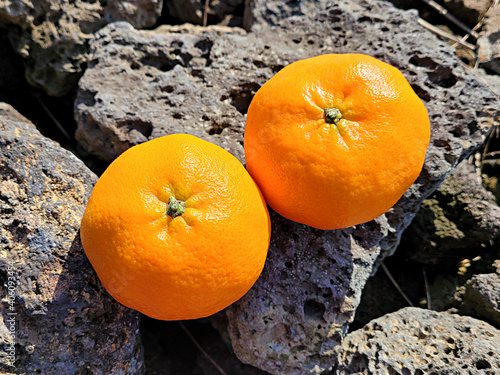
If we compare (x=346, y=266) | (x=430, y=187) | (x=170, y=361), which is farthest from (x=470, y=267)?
(x=170, y=361)

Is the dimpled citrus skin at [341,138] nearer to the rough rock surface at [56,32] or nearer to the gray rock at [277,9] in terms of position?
the gray rock at [277,9]

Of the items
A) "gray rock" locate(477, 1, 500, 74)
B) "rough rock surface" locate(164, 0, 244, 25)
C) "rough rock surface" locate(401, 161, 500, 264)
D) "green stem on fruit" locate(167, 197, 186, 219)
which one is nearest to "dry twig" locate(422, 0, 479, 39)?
"gray rock" locate(477, 1, 500, 74)

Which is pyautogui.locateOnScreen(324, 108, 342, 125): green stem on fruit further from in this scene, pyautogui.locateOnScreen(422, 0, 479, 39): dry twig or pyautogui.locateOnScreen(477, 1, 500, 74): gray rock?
pyautogui.locateOnScreen(422, 0, 479, 39): dry twig

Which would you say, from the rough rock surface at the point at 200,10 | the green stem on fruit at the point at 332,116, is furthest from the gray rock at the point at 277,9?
the green stem on fruit at the point at 332,116

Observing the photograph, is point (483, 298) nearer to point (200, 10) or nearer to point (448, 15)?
point (448, 15)

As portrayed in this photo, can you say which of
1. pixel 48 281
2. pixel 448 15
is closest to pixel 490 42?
pixel 448 15

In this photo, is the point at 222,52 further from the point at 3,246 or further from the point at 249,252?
the point at 3,246
